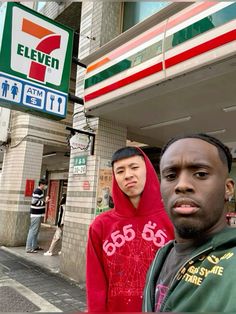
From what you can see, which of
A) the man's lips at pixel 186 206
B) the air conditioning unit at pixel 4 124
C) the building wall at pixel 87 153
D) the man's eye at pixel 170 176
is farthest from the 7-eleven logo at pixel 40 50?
the air conditioning unit at pixel 4 124

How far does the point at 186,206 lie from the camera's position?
1000mm

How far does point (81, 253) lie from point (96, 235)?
389 centimetres

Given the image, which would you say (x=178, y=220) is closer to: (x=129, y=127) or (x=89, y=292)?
(x=89, y=292)

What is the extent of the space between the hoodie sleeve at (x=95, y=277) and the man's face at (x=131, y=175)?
36 cm

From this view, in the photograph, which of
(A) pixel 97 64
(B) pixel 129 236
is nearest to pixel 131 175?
(B) pixel 129 236

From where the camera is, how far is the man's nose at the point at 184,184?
1.02m

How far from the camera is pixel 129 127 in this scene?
21.2 feet

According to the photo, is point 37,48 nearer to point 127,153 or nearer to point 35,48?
point 35,48

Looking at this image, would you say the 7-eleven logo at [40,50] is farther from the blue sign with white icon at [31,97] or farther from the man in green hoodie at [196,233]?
the man in green hoodie at [196,233]

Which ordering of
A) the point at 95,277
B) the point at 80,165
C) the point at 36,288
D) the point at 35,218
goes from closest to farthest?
the point at 95,277 → the point at 36,288 → the point at 80,165 → the point at 35,218

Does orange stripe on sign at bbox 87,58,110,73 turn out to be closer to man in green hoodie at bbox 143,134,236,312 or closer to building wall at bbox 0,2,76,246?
building wall at bbox 0,2,76,246

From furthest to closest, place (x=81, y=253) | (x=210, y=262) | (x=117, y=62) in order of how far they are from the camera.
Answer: (x=81, y=253)
(x=117, y=62)
(x=210, y=262)

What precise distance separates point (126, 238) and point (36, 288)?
4015 millimetres

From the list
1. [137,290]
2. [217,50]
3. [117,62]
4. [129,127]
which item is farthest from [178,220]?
[129,127]
